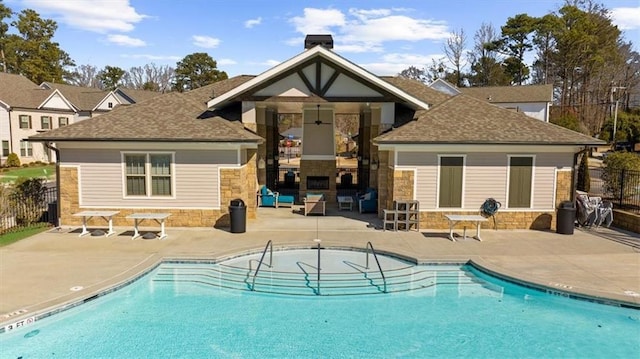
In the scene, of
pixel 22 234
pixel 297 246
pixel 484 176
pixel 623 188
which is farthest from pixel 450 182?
pixel 22 234

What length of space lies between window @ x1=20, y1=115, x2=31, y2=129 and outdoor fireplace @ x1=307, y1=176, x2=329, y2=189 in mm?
36512

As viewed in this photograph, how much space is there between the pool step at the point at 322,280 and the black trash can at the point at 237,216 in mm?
3078

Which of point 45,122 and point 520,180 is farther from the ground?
point 45,122

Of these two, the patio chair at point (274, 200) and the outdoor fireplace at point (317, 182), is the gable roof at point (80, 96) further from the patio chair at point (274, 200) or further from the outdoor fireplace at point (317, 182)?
the outdoor fireplace at point (317, 182)

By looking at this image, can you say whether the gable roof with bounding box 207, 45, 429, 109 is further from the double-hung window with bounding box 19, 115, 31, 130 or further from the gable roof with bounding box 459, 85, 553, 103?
the double-hung window with bounding box 19, 115, 31, 130

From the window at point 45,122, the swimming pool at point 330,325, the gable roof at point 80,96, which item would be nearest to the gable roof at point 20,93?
the window at point 45,122

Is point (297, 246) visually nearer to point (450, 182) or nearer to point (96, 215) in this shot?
point (450, 182)

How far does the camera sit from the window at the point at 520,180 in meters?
15.5

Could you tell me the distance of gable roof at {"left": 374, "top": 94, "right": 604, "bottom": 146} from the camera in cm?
1498

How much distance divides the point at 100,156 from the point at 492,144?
13663 millimetres

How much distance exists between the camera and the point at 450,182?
611 inches

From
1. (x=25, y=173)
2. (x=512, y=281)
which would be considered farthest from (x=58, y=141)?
(x=25, y=173)

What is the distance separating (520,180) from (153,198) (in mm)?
13019

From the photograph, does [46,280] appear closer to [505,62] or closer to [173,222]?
[173,222]
